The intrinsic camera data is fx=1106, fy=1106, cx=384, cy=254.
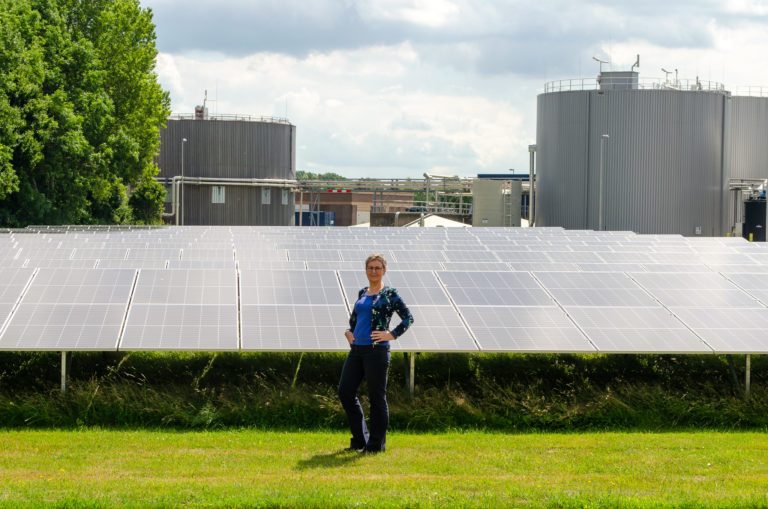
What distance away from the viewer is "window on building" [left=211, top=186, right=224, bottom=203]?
Result: 281ft

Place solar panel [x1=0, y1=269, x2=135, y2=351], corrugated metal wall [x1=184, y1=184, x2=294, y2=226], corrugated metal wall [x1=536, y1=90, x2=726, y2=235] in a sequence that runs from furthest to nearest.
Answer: corrugated metal wall [x1=184, y1=184, x2=294, y2=226], corrugated metal wall [x1=536, y1=90, x2=726, y2=235], solar panel [x1=0, y1=269, x2=135, y2=351]

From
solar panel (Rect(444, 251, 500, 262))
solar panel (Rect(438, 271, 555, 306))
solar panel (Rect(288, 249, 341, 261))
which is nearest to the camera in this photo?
solar panel (Rect(438, 271, 555, 306))

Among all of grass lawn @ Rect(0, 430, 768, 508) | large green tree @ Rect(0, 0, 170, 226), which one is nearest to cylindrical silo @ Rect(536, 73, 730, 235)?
large green tree @ Rect(0, 0, 170, 226)

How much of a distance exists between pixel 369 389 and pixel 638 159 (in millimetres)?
57826

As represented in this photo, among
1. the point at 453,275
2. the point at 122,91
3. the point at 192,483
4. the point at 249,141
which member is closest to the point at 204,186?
the point at 249,141

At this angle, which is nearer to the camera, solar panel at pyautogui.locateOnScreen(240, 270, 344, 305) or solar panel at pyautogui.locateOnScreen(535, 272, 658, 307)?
solar panel at pyautogui.locateOnScreen(240, 270, 344, 305)

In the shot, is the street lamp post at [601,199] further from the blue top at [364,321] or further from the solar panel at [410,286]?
the blue top at [364,321]

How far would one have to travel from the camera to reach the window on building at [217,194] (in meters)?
85.6

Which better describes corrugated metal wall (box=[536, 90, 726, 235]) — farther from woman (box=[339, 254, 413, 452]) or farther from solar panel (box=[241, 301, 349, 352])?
woman (box=[339, 254, 413, 452])

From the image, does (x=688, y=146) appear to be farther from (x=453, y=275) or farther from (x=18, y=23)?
(x=453, y=275)

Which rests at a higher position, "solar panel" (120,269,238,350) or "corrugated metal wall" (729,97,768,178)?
"corrugated metal wall" (729,97,768,178)

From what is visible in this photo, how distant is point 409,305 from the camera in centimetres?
1700

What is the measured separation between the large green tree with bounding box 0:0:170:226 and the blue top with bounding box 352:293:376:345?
33.9 metres

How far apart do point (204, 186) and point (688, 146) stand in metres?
37.2
